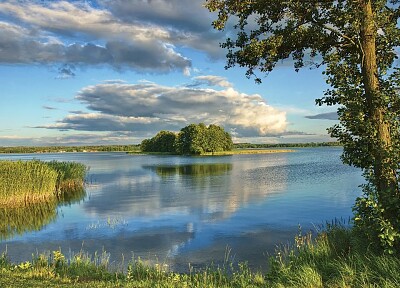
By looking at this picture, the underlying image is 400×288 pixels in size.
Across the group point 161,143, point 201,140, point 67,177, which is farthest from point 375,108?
point 161,143

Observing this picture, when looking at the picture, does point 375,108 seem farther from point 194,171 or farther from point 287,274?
point 194,171

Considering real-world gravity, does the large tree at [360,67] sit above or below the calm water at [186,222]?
above

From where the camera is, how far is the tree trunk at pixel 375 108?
31.2 ft

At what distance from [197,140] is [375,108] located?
396ft

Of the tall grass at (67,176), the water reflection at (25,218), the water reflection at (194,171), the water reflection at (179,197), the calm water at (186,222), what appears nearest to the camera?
the calm water at (186,222)

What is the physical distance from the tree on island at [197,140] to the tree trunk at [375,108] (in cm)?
11890

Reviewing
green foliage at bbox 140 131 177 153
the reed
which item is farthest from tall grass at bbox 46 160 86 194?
green foliage at bbox 140 131 177 153

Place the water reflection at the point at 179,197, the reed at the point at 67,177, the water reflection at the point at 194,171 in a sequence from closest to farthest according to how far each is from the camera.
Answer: the water reflection at the point at 179,197, the reed at the point at 67,177, the water reflection at the point at 194,171

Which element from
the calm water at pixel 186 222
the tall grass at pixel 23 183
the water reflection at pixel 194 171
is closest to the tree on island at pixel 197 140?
the water reflection at pixel 194 171

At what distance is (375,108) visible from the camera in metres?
9.68

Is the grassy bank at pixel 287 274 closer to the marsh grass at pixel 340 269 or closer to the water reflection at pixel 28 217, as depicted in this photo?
the marsh grass at pixel 340 269

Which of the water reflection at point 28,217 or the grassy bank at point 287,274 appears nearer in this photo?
the grassy bank at point 287,274

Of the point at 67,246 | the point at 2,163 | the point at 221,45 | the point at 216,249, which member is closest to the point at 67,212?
the point at 2,163

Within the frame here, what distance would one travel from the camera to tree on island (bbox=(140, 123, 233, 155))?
130625mm
